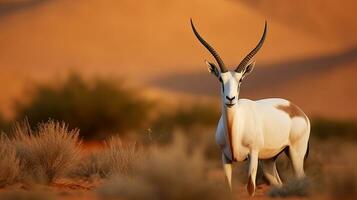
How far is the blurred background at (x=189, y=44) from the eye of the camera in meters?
56.1

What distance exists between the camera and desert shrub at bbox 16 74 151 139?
28.2 metres

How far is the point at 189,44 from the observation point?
64375 mm

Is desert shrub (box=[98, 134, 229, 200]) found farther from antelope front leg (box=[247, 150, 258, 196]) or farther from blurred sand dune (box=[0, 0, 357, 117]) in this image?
blurred sand dune (box=[0, 0, 357, 117])

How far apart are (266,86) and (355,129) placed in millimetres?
25663

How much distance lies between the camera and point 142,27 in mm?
65625

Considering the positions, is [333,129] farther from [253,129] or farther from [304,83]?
[304,83]

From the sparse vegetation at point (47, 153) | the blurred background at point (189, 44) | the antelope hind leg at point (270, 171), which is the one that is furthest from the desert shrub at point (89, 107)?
the blurred background at point (189, 44)

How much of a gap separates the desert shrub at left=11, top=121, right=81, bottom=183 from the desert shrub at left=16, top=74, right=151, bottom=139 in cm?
1442

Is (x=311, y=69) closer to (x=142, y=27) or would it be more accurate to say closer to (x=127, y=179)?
(x=142, y=27)

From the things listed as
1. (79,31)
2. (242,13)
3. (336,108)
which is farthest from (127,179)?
(242,13)

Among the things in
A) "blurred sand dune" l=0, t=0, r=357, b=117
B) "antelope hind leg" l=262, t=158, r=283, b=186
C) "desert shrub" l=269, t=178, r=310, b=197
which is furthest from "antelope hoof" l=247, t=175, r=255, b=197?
"blurred sand dune" l=0, t=0, r=357, b=117

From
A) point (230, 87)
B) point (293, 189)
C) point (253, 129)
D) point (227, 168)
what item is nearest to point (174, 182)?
point (230, 87)

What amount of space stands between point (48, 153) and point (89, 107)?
1568 cm

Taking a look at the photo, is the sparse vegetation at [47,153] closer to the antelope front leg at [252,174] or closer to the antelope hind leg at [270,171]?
the antelope front leg at [252,174]
